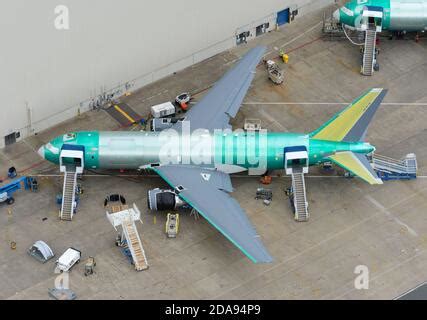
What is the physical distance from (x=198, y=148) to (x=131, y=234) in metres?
12.7

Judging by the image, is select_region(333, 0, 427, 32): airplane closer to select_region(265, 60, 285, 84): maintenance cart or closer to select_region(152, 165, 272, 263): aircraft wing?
select_region(265, 60, 285, 84): maintenance cart

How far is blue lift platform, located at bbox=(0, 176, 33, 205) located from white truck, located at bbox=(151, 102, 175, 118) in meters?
16.8

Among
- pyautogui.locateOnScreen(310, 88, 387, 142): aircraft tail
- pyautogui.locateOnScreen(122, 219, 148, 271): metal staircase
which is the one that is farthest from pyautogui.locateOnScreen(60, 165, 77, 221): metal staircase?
pyautogui.locateOnScreen(310, 88, 387, 142): aircraft tail

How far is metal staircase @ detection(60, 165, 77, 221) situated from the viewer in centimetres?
11575

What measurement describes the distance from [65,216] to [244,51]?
35.4 m

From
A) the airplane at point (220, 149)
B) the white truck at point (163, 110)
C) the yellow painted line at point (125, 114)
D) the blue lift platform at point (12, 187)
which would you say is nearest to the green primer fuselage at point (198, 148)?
the airplane at point (220, 149)

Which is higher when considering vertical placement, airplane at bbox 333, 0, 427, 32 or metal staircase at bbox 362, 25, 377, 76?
airplane at bbox 333, 0, 427, 32

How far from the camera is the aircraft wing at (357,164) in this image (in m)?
116

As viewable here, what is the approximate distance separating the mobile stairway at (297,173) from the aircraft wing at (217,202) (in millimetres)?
6680

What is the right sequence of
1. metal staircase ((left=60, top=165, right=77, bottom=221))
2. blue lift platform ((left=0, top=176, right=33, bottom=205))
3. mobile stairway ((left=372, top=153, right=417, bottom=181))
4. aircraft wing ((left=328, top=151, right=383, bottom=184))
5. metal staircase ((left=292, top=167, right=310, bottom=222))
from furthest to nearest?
mobile stairway ((left=372, top=153, right=417, bottom=181)) → blue lift platform ((left=0, top=176, right=33, bottom=205)) → metal staircase ((left=292, top=167, right=310, bottom=222)) → metal staircase ((left=60, top=165, right=77, bottom=221)) → aircraft wing ((left=328, top=151, right=383, bottom=184))

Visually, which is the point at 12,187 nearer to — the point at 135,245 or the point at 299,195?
the point at 135,245

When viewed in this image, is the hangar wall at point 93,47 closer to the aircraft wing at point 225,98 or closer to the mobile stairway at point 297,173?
the aircraft wing at point 225,98

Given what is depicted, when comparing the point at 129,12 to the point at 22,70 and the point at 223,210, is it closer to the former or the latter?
the point at 22,70

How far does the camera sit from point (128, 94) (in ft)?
432
